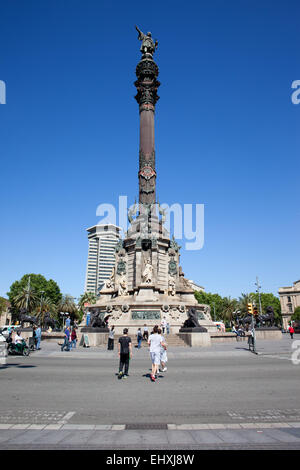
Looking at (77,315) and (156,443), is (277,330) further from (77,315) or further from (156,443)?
(77,315)

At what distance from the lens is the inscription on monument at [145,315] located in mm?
28812

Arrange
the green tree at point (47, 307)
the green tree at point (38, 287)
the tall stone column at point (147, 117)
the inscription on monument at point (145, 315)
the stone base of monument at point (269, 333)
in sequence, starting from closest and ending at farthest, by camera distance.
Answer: the inscription on monument at point (145, 315), the stone base of monument at point (269, 333), the tall stone column at point (147, 117), the green tree at point (47, 307), the green tree at point (38, 287)

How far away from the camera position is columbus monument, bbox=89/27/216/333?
96.5 ft

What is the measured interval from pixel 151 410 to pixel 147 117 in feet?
124

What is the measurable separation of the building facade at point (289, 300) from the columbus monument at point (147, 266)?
63.7 m

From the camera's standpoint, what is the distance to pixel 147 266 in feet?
105

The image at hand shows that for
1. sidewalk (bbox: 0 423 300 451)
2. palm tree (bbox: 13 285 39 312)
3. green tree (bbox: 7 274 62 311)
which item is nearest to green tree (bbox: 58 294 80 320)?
green tree (bbox: 7 274 62 311)

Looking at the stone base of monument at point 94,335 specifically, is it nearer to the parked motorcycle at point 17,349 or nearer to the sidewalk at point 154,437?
the parked motorcycle at point 17,349

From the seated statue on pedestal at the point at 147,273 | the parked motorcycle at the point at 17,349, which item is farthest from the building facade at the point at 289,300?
the parked motorcycle at the point at 17,349
